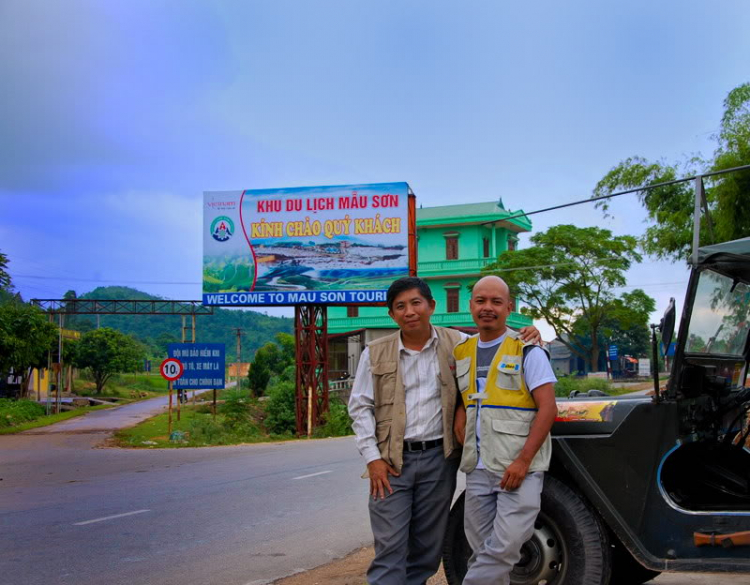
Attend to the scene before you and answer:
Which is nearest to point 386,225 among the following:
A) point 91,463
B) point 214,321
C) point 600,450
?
point 91,463

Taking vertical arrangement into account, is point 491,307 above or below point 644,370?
above

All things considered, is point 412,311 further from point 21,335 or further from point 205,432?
point 21,335

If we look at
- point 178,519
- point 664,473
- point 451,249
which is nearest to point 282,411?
point 178,519

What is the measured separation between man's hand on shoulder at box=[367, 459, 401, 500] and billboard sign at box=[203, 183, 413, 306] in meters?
21.4

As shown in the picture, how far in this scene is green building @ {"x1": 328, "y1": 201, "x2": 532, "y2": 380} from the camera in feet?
159

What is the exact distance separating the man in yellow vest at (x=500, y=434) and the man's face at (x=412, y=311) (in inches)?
11.0

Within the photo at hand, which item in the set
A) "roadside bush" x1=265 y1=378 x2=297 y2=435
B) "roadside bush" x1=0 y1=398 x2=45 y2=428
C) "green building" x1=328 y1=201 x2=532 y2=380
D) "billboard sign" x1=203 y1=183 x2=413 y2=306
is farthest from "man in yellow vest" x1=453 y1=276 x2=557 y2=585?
"green building" x1=328 y1=201 x2=532 y2=380

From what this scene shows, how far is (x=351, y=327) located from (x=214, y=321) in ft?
266

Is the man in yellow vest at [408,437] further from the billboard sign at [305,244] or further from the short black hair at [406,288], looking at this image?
the billboard sign at [305,244]

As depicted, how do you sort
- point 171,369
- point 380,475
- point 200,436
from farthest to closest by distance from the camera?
point 171,369, point 200,436, point 380,475

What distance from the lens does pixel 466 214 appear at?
165ft

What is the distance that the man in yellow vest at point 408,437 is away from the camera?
13.6ft

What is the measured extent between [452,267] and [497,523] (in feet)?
153

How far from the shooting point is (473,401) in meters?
4.10
